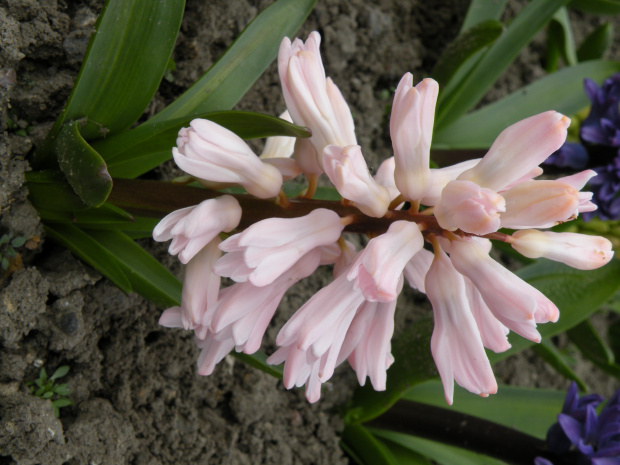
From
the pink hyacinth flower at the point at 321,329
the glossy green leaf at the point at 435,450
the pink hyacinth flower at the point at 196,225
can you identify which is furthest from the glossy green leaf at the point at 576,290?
the pink hyacinth flower at the point at 196,225

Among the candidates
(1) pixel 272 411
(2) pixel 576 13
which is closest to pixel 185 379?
(1) pixel 272 411

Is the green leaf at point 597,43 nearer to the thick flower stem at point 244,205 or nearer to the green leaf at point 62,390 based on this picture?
the thick flower stem at point 244,205

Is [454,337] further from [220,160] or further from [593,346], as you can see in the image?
[593,346]

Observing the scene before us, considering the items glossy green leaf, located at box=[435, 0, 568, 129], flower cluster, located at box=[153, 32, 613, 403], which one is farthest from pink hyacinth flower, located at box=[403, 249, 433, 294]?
glossy green leaf, located at box=[435, 0, 568, 129]

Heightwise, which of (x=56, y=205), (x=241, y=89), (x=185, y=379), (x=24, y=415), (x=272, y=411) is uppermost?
(x=241, y=89)

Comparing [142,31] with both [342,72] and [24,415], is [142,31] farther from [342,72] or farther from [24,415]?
[342,72]

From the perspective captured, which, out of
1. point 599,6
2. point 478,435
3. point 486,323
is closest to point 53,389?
point 486,323

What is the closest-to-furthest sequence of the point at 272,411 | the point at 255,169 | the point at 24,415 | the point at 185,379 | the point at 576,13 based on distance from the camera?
1. the point at 255,169
2. the point at 24,415
3. the point at 185,379
4. the point at 272,411
5. the point at 576,13
